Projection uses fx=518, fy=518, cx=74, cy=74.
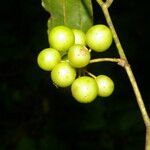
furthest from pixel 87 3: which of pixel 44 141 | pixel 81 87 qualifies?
pixel 44 141

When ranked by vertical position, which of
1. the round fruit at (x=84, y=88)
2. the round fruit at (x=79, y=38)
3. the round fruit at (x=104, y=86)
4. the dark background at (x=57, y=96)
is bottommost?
the dark background at (x=57, y=96)

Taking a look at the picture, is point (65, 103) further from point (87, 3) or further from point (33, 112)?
point (87, 3)

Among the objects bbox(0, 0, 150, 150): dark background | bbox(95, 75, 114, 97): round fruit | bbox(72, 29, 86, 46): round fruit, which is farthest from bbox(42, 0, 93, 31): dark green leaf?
bbox(0, 0, 150, 150): dark background

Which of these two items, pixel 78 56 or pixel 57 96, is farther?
pixel 57 96

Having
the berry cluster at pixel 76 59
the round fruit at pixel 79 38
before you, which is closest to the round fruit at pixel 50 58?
the berry cluster at pixel 76 59

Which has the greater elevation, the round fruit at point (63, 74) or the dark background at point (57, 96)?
the round fruit at point (63, 74)

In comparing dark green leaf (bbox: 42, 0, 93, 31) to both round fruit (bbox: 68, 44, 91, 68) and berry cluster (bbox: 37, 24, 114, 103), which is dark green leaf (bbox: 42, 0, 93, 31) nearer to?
berry cluster (bbox: 37, 24, 114, 103)

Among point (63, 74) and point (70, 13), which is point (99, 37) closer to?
point (63, 74)

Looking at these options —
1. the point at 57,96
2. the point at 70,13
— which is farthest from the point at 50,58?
the point at 57,96

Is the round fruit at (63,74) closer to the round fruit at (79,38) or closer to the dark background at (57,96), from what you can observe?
the round fruit at (79,38)
